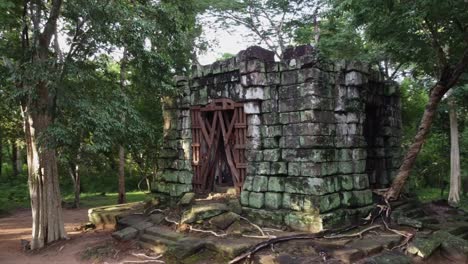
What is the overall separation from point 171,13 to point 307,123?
415 centimetres

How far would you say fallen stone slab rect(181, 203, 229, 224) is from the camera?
8062 mm

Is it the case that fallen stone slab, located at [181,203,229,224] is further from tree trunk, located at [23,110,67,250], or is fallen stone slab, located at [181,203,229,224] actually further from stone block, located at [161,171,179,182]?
tree trunk, located at [23,110,67,250]

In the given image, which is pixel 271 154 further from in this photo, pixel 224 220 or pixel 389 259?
pixel 389 259

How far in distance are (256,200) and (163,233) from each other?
212 cm

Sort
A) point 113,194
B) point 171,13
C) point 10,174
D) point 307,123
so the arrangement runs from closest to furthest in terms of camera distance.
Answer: point 307,123
point 171,13
point 113,194
point 10,174

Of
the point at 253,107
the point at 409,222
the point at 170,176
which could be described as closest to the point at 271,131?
the point at 253,107

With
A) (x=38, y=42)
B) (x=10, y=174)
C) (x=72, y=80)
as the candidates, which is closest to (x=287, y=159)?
(x=72, y=80)

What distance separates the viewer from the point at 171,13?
29.2 ft

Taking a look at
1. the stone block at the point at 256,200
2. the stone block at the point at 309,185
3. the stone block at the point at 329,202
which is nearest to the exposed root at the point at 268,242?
the stone block at the point at 329,202

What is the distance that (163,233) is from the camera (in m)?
8.17

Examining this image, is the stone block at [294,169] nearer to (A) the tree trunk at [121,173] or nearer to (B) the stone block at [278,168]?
(B) the stone block at [278,168]

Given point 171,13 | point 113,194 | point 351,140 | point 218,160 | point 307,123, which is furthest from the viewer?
point 113,194

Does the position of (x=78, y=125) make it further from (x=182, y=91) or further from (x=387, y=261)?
(x=387, y=261)

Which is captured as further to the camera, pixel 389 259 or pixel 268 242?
pixel 268 242
